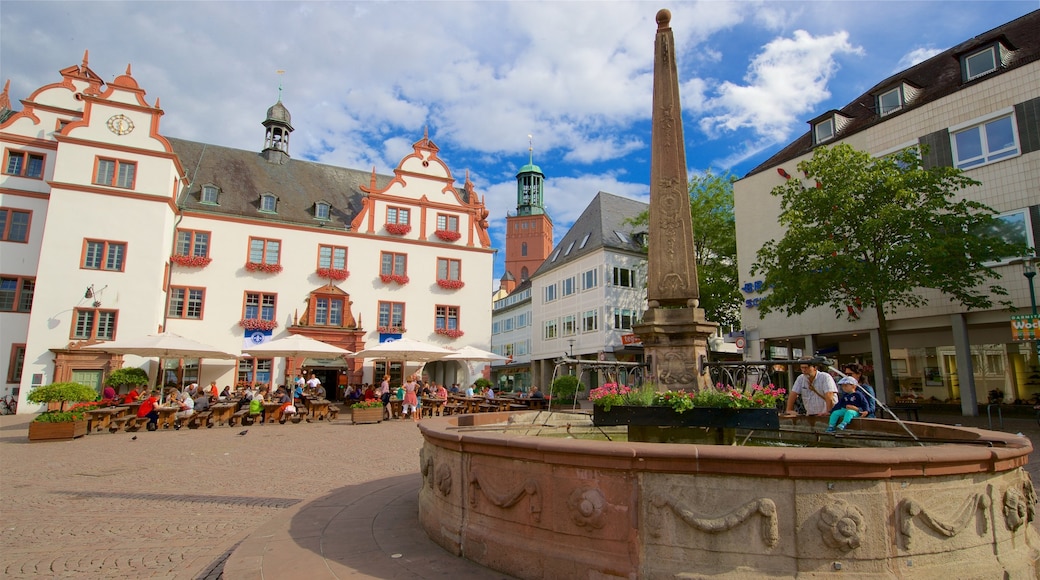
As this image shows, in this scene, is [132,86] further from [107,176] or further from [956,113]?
[956,113]

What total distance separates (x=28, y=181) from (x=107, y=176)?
3.90 meters

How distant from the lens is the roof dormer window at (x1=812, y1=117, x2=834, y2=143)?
90.2 ft

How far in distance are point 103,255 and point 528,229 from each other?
71.3m

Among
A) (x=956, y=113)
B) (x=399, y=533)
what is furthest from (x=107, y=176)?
(x=956, y=113)

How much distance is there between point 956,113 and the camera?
21484mm

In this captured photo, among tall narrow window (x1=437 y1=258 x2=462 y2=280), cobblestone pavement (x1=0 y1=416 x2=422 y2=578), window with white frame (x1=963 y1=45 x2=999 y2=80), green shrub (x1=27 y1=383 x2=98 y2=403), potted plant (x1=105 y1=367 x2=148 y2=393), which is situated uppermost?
window with white frame (x1=963 y1=45 x2=999 y2=80)

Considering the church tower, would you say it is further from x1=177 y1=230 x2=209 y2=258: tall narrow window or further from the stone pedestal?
the stone pedestal

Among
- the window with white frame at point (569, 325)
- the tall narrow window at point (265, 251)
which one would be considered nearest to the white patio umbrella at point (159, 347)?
the tall narrow window at point (265, 251)

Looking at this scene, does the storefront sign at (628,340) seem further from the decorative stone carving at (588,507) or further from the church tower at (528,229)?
the church tower at (528,229)

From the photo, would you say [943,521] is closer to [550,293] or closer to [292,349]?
[292,349]

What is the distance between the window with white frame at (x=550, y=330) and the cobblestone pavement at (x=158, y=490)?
28.6 m

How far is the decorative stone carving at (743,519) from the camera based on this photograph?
3676 millimetres

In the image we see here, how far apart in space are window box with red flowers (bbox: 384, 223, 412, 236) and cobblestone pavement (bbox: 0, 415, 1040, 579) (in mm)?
19714

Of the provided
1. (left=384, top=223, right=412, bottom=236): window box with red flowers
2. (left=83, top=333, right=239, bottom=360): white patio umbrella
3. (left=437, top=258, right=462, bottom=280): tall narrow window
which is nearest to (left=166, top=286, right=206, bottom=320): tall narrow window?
(left=83, top=333, right=239, bottom=360): white patio umbrella
